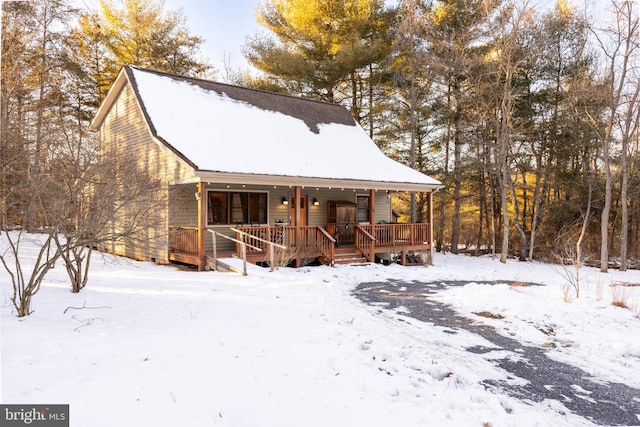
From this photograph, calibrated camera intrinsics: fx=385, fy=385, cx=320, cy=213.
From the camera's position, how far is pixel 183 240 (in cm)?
1212

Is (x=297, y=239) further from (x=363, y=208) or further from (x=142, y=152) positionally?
(x=142, y=152)

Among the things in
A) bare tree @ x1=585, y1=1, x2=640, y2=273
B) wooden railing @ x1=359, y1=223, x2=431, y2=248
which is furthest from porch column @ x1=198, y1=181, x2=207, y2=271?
bare tree @ x1=585, y1=1, x2=640, y2=273

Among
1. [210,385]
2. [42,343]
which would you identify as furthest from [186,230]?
[210,385]

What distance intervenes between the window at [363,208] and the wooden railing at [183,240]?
7.81 m

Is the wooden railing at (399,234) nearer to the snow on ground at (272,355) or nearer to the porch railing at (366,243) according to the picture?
the porch railing at (366,243)

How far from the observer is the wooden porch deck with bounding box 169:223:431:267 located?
1162 cm

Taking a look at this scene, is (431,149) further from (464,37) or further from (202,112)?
Answer: (202,112)

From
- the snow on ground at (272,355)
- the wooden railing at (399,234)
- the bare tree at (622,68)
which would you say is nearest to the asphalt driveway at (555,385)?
the snow on ground at (272,355)

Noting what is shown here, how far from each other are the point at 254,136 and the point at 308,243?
14.8 feet

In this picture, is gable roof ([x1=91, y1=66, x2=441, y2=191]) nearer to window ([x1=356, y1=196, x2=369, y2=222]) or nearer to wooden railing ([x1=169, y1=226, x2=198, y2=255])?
window ([x1=356, y1=196, x2=369, y2=222])

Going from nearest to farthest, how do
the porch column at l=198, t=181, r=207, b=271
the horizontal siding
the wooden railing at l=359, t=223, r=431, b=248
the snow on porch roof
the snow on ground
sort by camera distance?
the snow on ground → the porch column at l=198, t=181, r=207, b=271 → the horizontal siding → the snow on porch roof → the wooden railing at l=359, t=223, r=431, b=248

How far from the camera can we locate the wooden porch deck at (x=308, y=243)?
1162 centimetres

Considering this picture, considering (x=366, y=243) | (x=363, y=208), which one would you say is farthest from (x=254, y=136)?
(x=363, y=208)

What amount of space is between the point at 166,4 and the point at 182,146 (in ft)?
52.3
